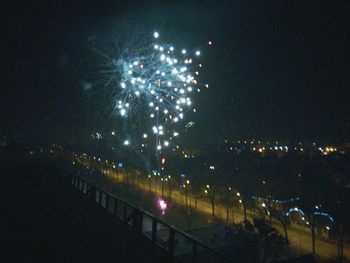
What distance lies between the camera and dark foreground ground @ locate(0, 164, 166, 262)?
7.71 metres

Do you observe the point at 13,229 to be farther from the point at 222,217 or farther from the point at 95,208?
the point at 222,217

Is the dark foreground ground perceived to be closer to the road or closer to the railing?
the railing

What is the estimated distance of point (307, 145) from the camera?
103m

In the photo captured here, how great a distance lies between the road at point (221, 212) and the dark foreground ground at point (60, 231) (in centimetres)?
2529

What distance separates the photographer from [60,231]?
9336 mm

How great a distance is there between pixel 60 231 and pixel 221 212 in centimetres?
3671

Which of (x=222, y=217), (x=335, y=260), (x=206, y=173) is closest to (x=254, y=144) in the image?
(x=206, y=173)

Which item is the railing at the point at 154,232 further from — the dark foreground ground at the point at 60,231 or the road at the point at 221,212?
the road at the point at 221,212

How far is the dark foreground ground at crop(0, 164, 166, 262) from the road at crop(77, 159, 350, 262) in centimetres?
2529

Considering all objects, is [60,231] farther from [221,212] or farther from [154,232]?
[221,212]

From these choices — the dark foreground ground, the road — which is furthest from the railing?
the road

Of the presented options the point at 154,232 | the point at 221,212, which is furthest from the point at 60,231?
the point at 221,212

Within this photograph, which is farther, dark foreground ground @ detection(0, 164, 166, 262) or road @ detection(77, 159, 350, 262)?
road @ detection(77, 159, 350, 262)

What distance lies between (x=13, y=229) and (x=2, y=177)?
10380 mm
